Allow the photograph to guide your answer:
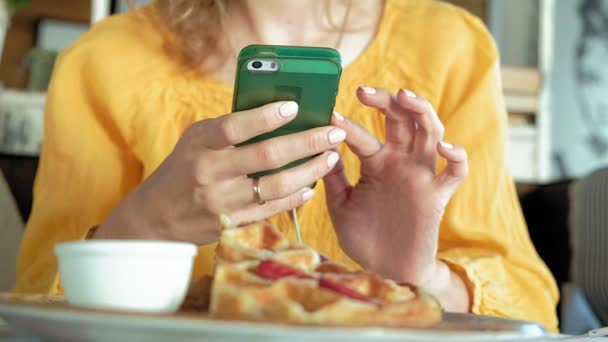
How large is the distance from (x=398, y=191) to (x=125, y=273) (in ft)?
1.40

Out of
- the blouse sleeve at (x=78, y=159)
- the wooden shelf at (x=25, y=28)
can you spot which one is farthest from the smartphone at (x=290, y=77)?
the wooden shelf at (x=25, y=28)

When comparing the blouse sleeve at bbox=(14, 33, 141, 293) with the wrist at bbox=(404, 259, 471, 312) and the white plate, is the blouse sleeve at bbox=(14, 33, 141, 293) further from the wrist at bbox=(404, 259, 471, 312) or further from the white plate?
the white plate

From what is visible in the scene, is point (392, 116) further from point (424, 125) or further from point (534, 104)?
point (534, 104)

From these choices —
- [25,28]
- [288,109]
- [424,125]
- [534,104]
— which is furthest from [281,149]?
[534,104]

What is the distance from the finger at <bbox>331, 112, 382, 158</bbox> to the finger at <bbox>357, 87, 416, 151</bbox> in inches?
0.7

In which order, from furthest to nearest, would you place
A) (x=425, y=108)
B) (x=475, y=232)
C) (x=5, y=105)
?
(x=5, y=105), (x=475, y=232), (x=425, y=108)

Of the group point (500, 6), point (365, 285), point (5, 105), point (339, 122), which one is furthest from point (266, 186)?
point (500, 6)

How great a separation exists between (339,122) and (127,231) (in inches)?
11.1

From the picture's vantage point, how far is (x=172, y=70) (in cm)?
119

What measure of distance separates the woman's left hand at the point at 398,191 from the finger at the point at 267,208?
2.4 inches

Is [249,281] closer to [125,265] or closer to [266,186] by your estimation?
[125,265]

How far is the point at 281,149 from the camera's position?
68cm

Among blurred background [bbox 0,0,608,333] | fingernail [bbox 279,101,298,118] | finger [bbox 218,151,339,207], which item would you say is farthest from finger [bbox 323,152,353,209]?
blurred background [bbox 0,0,608,333]

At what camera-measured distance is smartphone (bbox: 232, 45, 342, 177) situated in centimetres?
63
